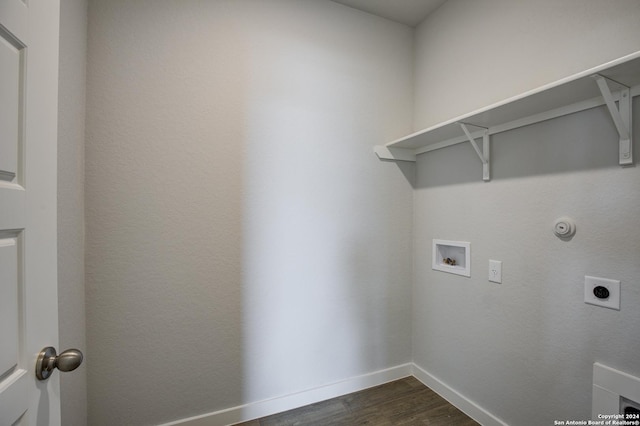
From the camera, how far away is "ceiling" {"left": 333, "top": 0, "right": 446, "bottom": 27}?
1868 millimetres

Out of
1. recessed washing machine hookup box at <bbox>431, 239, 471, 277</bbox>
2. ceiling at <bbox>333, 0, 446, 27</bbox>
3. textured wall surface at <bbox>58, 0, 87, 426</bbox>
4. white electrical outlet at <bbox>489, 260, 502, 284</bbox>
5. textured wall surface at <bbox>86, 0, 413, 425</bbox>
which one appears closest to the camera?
textured wall surface at <bbox>58, 0, 87, 426</bbox>

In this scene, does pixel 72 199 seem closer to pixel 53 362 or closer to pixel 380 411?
pixel 53 362

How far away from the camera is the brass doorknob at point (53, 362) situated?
610 mm

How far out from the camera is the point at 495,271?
152 centimetres

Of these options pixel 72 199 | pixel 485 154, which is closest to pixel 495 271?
pixel 485 154

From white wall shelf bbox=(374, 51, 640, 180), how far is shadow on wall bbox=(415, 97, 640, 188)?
3 cm

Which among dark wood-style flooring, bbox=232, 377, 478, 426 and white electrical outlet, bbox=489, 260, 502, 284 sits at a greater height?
white electrical outlet, bbox=489, 260, 502, 284

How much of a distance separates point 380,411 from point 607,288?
1395 mm

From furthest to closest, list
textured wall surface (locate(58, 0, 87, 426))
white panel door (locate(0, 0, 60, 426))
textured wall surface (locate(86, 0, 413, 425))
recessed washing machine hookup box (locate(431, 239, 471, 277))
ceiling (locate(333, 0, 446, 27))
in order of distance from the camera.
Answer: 1. ceiling (locate(333, 0, 446, 27))
2. recessed washing machine hookup box (locate(431, 239, 471, 277))
3. textured wall surface (locate(86, 0, 413, 425))
4. textured wall surface (locate(58, 0, 87, 426))
5. white panel door (locate(0, 0, 60, 426))

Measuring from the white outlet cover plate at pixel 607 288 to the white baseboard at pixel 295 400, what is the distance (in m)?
1.33

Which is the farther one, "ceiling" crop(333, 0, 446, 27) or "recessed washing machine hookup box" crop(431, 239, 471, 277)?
"ceiling" crop(333, 0, 446, 27)

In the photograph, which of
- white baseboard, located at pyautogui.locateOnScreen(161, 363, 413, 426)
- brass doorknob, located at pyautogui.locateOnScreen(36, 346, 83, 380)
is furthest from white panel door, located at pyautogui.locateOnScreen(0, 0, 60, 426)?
white baseboard, located at pyautogui.locateOnScreen(161, 363, 413, 426)

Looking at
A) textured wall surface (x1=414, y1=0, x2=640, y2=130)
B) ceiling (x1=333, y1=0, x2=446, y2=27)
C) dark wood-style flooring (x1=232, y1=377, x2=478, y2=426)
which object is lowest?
dark wood-style flooring (x1=232, y1=377, x2=478, y2=426)

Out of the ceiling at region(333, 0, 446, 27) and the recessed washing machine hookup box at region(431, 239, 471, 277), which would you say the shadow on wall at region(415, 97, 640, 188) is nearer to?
the recessed washing machine hookup box at region(431, 239, 471, 277)
